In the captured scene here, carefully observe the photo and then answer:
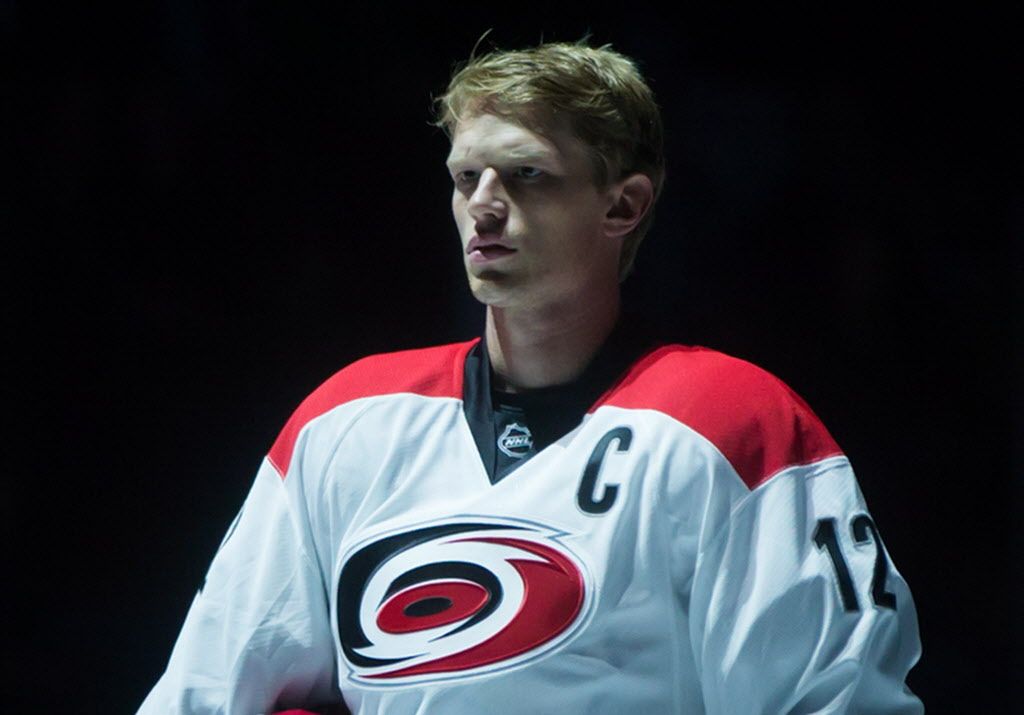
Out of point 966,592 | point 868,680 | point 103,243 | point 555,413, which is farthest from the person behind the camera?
point 103,243

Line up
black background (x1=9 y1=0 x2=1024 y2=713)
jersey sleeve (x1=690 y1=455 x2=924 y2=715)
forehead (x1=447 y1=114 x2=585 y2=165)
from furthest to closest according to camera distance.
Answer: black background (x1=9 y1=0 x2=1024 y2=713) → forehead (x1=447 y1=114 x2=585 y2=165) → jersey sleeve (x1=690 y1=455 x2=924 y2=715)

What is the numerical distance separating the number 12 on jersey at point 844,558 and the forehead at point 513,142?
14.9 inches

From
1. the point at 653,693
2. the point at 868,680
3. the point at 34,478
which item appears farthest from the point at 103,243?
the point at 868,680

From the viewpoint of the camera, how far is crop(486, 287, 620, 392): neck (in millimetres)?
1287

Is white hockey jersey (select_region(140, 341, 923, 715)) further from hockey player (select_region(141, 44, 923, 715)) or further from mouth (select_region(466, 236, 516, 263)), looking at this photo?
mouth (select_region(466, 236, 516, 263))

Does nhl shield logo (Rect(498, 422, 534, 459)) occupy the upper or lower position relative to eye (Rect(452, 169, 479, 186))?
lower

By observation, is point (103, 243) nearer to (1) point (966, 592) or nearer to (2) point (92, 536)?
(2) point (92, 536)

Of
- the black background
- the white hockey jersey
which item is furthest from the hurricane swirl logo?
the black background

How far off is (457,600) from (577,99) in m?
0.44

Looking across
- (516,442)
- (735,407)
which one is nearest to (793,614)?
(735,407)

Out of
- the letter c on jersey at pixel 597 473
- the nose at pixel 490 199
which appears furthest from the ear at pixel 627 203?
the letter c on jersey at pixel 597 473

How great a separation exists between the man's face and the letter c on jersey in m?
0.15

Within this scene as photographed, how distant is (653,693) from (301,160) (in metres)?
1.05

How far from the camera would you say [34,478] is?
1.97m
